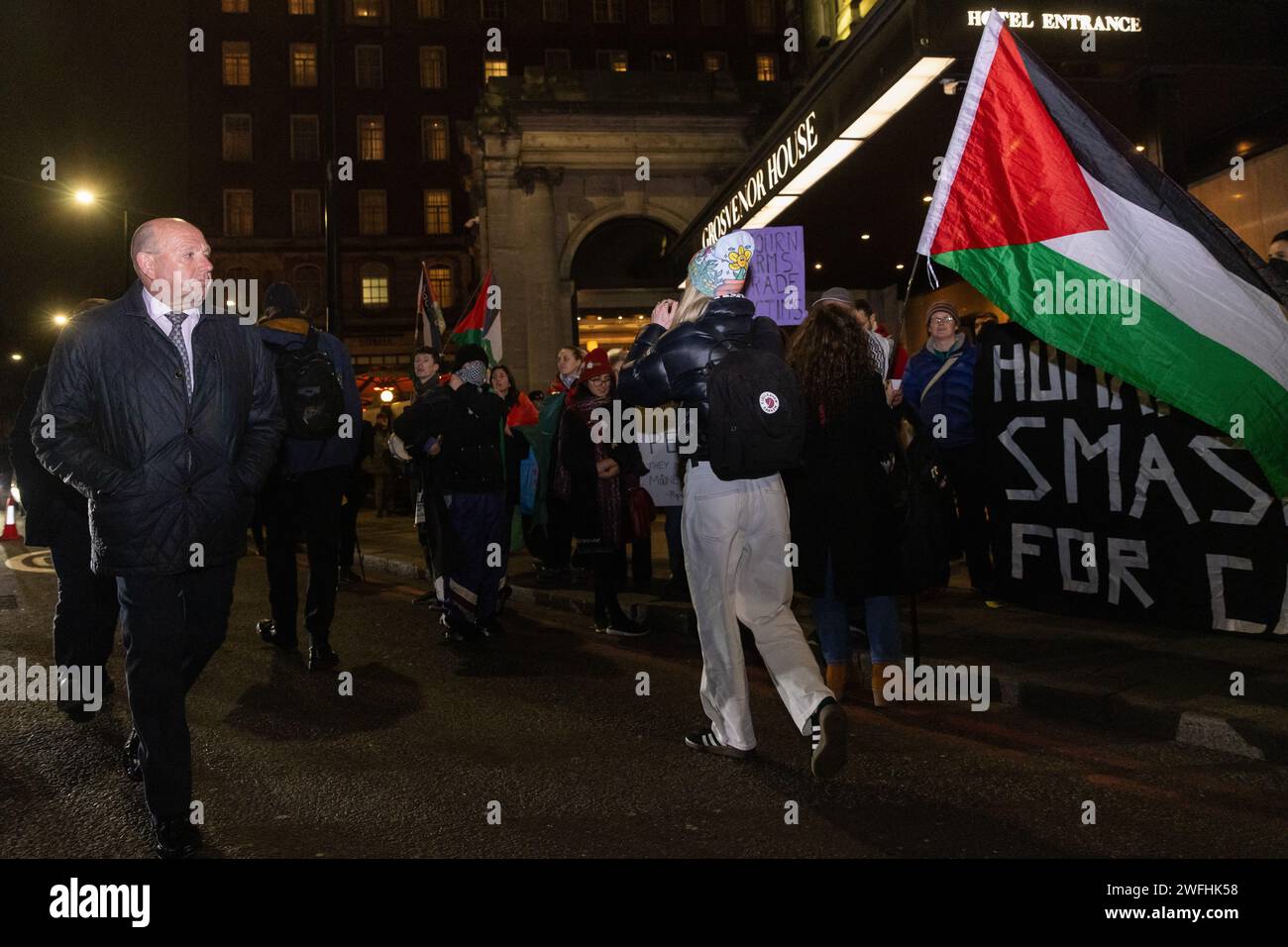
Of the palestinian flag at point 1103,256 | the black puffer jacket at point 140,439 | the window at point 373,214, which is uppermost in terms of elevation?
the window at point 373,214

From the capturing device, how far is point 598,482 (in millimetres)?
7957

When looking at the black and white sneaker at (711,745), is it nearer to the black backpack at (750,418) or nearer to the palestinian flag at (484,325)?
the black backpack at (750,418)

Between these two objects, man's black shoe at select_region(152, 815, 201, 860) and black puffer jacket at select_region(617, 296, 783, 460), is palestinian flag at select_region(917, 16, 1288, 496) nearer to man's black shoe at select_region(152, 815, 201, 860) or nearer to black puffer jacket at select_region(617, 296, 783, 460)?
black puffer jacket at select_region(617, 296, 783, 460)

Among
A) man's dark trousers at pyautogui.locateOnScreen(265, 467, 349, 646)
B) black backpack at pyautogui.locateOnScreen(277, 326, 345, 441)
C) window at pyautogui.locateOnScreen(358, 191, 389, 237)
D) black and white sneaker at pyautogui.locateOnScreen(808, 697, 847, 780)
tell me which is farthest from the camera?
window at pyautogui.locateOnScreen(358, 191, 389, 237)

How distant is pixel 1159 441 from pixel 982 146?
95.1 inches

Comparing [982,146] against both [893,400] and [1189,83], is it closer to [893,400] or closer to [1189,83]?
[893,400]

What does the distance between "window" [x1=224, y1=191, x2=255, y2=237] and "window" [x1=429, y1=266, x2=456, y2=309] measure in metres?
8.89

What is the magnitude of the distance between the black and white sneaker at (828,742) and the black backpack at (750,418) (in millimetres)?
964

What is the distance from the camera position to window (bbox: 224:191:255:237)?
2084 inches

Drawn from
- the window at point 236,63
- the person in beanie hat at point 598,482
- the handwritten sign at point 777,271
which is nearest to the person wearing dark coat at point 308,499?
the person in beanie hat at point 598,482

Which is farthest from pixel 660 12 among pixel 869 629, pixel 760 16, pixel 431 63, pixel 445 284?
pixel 869 629

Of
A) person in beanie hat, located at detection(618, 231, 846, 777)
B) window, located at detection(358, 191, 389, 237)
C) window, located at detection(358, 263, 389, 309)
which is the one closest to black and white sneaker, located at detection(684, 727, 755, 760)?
person in beanie hat, located at detection(618, 231, 846, 777)

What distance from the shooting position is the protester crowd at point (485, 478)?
366 cm
